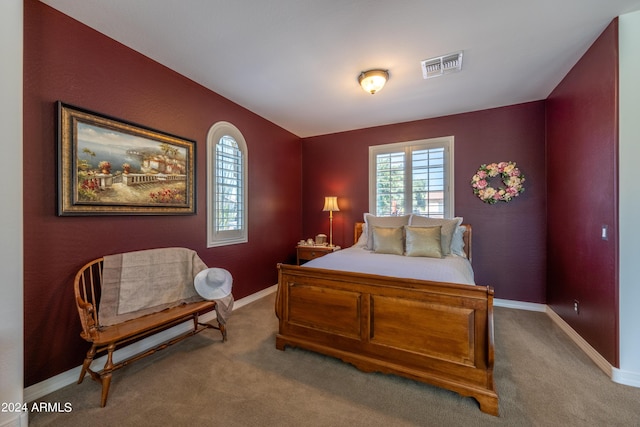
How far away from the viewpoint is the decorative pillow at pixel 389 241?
3008mm

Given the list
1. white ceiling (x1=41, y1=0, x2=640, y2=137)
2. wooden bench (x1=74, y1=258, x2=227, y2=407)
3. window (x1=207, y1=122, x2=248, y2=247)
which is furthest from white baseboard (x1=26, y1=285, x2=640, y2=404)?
white ceiling (x1=41, y1=0, x2=640, y2=137)

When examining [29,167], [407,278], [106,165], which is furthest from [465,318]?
[29,167]

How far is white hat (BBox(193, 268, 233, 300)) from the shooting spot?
2.37 metres

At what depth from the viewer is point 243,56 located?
234 cm

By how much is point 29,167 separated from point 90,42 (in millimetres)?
1099

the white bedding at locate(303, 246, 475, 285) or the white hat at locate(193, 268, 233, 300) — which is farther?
the white hat at locate(193, 268, 233, 300)

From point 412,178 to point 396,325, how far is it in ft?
8.56

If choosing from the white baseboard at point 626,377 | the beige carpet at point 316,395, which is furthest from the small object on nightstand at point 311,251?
the white baseboard at point 626,377

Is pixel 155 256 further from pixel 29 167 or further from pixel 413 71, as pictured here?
pixel 413 71

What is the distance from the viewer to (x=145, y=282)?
84.1 inches

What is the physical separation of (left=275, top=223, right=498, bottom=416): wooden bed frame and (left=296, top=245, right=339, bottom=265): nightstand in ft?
5.77

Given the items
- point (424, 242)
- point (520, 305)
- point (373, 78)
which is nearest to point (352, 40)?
point (373, 78)

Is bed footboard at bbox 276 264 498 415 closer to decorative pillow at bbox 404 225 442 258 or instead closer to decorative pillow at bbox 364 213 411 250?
decorative pillow at bbox 404 225 442 258

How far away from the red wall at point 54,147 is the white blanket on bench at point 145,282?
0.21m
